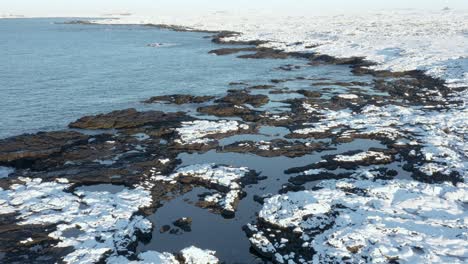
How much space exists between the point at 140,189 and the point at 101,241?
3907 mm

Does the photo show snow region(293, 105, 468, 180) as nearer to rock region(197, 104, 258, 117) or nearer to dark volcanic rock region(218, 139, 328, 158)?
dark volcanic rock region(218, 139, 328, 158)

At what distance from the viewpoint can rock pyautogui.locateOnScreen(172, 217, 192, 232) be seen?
14.1 meters

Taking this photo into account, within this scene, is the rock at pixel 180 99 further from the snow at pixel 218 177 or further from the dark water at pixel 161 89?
the snow at pixel 218 177

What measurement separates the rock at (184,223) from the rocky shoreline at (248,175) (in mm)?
1077

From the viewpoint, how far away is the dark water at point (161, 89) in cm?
1438

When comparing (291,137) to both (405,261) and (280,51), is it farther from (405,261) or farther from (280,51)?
(280,51)

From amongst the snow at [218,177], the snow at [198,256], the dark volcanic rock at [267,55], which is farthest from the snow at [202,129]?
the dark volcanic rock at [267,55]

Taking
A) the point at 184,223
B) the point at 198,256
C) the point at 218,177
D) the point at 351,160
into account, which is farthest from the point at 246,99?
the point at 198,256

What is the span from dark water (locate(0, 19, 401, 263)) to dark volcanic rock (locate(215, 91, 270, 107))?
112 centimetres

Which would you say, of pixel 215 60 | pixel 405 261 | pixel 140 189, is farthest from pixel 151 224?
pixel 215 60

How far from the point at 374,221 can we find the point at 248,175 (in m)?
6.10

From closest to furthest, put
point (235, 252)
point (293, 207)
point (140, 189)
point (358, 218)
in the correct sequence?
1. point (235, 252)
2. point (358, 218)
3. point (293, 207)
4. point (140, 189)

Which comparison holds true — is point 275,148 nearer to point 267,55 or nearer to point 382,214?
point 382,214

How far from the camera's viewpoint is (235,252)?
12859mm
